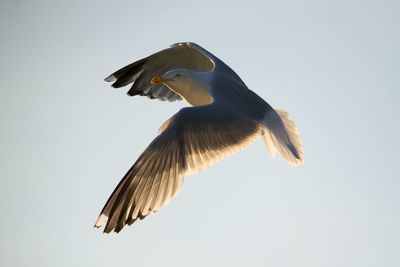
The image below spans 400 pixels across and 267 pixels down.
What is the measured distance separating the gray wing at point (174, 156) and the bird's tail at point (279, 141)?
0.21m

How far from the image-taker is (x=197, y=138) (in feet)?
19.4

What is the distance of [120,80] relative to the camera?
328 inches

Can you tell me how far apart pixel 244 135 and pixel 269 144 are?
466 millimetres

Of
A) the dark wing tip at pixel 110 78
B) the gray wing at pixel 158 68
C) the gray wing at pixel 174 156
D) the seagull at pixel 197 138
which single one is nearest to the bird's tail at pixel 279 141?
the seagull at pixel 197 138

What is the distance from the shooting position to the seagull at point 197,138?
5.51 meters

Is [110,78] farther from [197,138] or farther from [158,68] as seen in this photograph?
[197,138]

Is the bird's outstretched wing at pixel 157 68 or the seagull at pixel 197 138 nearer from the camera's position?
the seagull at pixel 197 138

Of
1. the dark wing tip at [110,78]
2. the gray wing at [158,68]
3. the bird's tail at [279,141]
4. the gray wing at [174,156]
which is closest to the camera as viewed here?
the gray wing at [174,156]

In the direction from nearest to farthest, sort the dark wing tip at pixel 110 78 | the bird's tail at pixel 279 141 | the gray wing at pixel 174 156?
the gray wing at pixel 174 156 < the bird's tail at pixel 279 141 < the dark wing tip at pixel 110 78

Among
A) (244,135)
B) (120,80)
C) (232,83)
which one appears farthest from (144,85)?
(244,135)

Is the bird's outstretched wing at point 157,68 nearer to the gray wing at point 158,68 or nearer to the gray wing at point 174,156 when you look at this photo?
the gray wing at point 158,68

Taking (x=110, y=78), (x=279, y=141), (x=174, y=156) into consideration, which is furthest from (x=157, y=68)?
(x=174, y=156)

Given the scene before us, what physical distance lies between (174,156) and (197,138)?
248 mm

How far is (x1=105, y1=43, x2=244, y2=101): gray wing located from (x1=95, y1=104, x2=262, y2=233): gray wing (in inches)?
74.5
